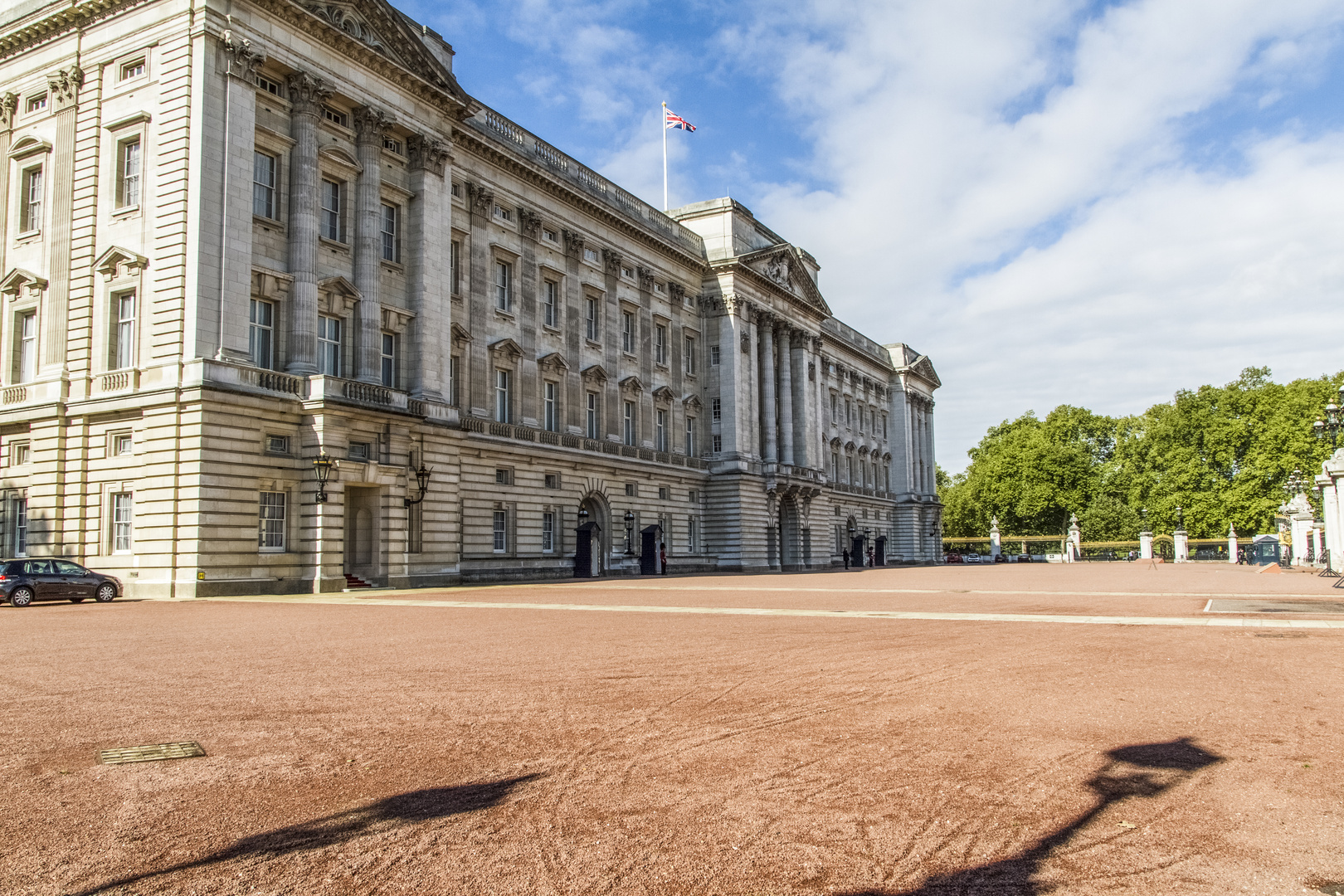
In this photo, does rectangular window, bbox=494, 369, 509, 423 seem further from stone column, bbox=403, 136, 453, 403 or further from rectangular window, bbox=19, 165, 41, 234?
rectangular window, bbox=19, 165, 41, 234

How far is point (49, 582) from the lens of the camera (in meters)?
27.0

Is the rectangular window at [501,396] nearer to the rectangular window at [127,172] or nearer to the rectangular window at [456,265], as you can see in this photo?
the rectangular window at [456,265]

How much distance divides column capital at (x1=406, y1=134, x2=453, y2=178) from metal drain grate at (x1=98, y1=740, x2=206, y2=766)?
114 ft

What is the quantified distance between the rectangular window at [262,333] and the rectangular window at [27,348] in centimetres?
844

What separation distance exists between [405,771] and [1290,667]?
11.1 metres

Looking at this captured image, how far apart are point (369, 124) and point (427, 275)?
5.95 metres

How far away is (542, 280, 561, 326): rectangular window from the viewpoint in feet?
162

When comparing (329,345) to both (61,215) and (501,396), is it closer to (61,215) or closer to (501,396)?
(61,215)

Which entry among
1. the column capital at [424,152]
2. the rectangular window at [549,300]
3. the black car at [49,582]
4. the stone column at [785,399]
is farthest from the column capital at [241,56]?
the stone column at [785,399]

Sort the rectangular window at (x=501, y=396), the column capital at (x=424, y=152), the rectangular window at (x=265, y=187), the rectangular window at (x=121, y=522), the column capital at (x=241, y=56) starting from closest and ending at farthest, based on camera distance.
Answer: the rectangular window at (x=121, y=522) → the column capital at (x=241, y=56) → the rectangular window at (x=265, y=187) → the column capital at (x=424, y=152) → the rectangular window at (x=501, y=396)

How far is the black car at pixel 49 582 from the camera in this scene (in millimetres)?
26484

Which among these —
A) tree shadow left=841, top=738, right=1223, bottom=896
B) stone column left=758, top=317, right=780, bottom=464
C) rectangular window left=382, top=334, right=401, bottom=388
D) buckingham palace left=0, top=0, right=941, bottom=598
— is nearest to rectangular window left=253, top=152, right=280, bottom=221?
buckingham palace left=0, top=0, right=941, bottom=598

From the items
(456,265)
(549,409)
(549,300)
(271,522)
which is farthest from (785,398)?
(271,522)

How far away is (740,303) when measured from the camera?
64062 mm
